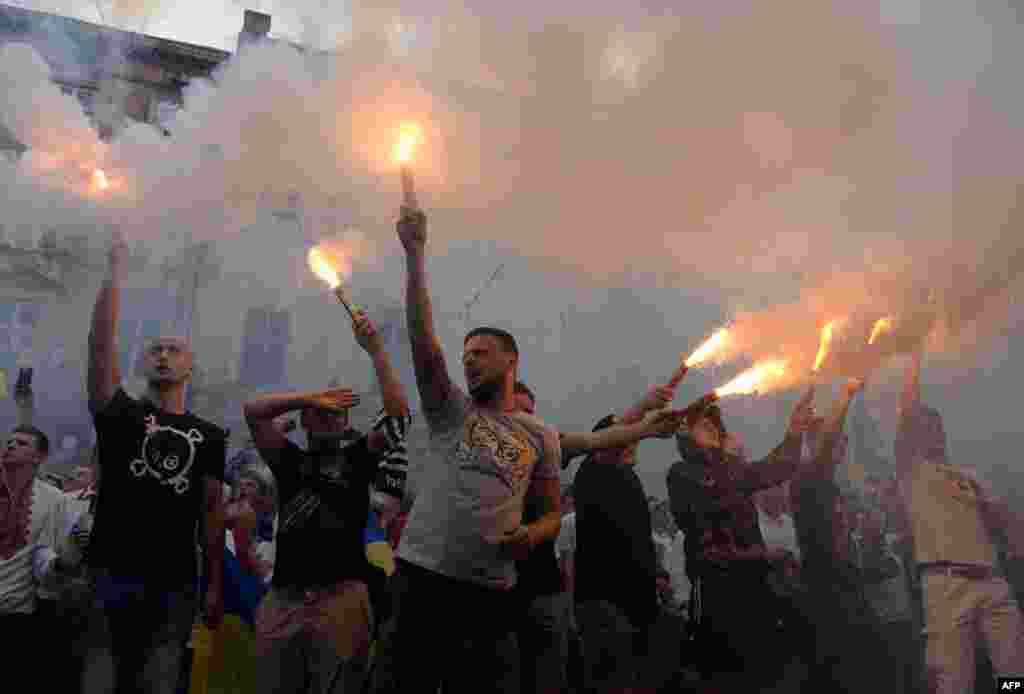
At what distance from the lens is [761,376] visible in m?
4.37

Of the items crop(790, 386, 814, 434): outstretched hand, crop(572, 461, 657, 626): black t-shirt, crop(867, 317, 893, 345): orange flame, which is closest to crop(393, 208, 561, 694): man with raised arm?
crop(572, 461, 657, 626): black t-shirt

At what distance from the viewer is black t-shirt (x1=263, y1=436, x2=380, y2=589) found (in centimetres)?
238

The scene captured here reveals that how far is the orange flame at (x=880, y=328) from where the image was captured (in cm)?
466

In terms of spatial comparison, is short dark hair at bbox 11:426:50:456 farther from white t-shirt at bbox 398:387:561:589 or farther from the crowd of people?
white t-shirt at bbox 398:387:561:589

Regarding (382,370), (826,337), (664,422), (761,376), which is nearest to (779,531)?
(761,376)

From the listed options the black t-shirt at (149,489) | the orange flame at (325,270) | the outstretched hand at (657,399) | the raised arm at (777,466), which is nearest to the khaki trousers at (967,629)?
the raised arm at (777,466)

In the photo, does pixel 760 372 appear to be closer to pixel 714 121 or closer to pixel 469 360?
pixel 714 121

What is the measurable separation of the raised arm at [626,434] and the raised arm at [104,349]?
1.83m

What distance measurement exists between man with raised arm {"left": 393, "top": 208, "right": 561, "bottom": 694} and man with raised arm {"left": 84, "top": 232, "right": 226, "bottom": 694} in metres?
1.04

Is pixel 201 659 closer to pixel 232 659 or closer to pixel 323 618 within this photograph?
pixel 232 659

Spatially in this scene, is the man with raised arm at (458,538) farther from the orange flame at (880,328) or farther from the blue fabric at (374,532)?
the orange flame at (880,328)

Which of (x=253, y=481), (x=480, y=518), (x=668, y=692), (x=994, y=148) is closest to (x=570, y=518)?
(x=668, y=692)

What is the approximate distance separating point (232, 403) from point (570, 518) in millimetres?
6940

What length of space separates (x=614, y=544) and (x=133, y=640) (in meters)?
1.92
